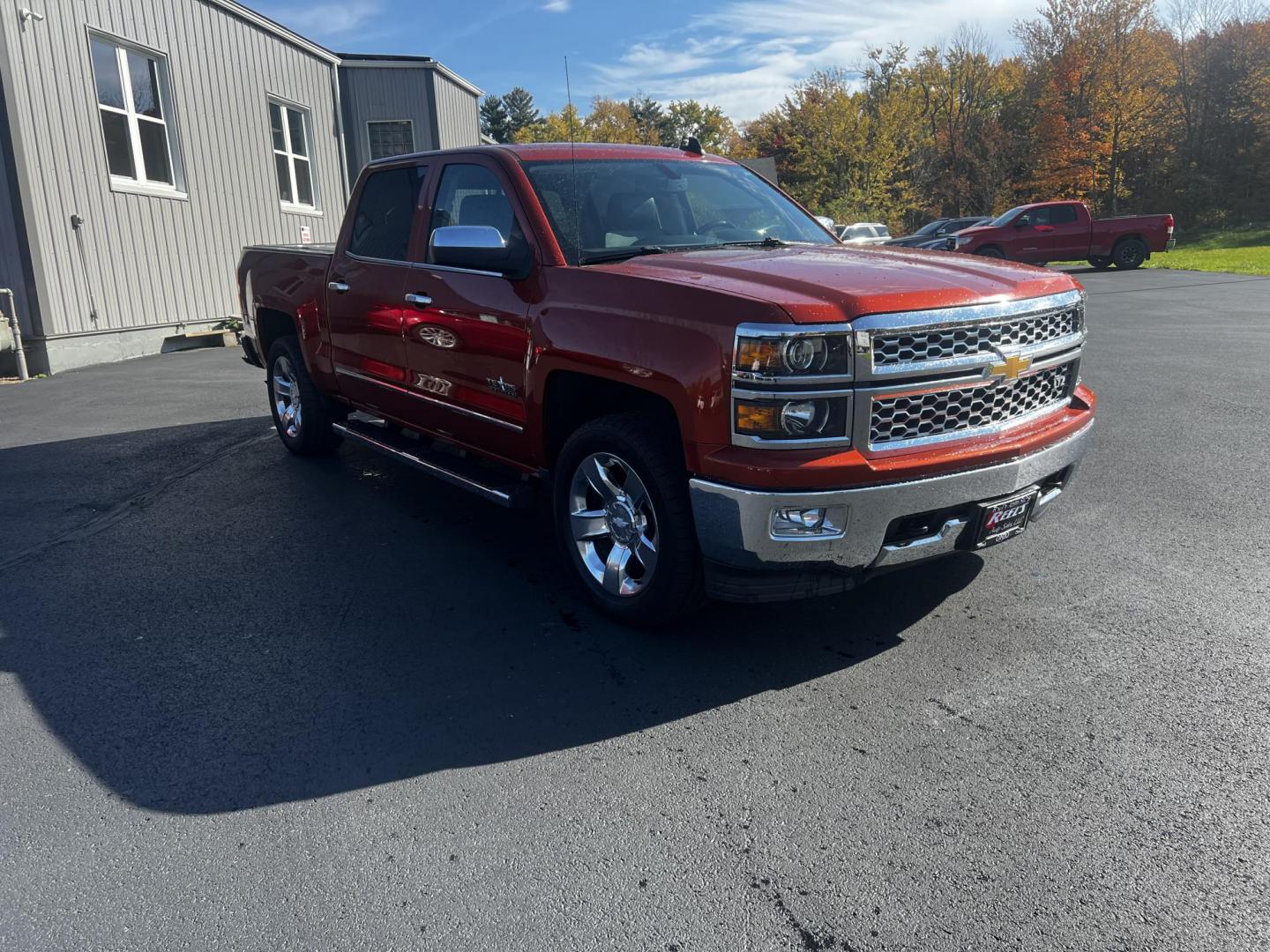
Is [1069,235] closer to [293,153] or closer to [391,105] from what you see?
[391,105]

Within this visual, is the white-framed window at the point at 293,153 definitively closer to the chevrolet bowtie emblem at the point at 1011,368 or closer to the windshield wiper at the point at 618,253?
the windshield wiper at the point at 618,253

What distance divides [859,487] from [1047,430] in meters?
1.05

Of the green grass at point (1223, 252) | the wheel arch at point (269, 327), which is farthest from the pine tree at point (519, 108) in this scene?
the wheel arch at point (269, 327)

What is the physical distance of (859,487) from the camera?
3.32m

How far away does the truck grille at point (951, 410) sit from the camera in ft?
11.2

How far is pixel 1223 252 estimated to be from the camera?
101ft

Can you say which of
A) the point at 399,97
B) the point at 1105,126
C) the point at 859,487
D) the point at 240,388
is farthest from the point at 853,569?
the point at 1105,126

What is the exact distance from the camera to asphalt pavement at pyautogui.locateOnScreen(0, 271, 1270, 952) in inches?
95.9

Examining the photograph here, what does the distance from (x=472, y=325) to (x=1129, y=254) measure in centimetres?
2619

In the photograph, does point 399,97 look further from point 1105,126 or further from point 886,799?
point 1105,126

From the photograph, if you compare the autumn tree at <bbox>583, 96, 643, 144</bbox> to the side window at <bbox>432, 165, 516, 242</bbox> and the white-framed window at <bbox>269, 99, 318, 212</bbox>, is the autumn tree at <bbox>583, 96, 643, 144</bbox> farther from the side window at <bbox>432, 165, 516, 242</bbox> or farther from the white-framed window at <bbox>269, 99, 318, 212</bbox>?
the side window at <bbox>432, 165, 516, 242</bbox>

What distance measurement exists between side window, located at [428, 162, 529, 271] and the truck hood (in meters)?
0.57

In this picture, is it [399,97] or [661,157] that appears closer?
[661,157]

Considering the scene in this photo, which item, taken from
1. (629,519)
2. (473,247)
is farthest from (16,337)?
(629,519)
